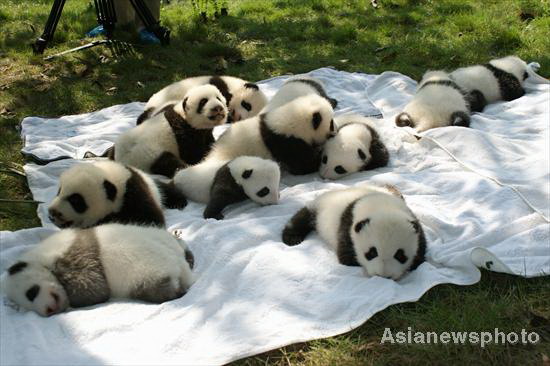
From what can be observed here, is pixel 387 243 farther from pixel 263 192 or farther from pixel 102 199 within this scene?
pixel 102 199

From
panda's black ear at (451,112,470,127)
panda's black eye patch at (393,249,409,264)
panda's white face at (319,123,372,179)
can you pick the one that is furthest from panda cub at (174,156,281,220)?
panda's black ear at (451,112,470,127)

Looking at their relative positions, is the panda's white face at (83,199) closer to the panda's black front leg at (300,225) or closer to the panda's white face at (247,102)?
the panda's black front leg at (300,225)

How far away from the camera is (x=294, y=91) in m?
6.79

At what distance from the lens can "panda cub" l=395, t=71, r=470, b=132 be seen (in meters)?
6.43

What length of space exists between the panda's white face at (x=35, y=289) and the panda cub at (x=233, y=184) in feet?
5.59

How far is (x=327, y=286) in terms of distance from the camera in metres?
3.85

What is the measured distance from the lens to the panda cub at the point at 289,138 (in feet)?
19.3

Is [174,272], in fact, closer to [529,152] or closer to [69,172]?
[69,172]

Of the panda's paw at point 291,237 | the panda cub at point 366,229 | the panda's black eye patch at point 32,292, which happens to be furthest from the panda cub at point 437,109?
the panda's black eye patch at point 32,292

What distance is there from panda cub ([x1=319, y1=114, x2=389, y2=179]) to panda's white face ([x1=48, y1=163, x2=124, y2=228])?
2211mm

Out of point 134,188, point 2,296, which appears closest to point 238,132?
point 134,188

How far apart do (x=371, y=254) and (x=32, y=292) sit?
2293 millimetres

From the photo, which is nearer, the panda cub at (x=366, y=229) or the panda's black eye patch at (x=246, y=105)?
the panda cub at (x=366, y=229)

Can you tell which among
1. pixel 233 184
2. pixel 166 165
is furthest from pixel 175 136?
pixel 233 184
